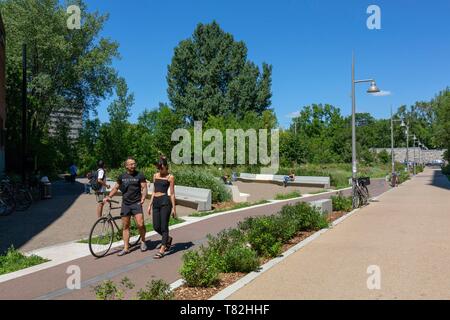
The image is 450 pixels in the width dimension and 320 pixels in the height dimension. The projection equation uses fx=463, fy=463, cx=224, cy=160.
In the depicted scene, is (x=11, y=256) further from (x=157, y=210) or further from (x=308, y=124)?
(x=308, y=124)

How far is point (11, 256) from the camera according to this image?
25.3ft

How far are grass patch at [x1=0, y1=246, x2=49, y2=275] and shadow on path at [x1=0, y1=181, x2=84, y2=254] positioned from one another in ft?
2.69

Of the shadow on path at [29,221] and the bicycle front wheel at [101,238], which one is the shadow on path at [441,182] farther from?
the bicycle front wheel at [101,238]

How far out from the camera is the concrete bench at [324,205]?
13777 millimetres

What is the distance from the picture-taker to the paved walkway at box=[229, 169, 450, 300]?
565 centimetres

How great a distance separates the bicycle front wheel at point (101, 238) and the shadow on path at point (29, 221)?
1.84 meters

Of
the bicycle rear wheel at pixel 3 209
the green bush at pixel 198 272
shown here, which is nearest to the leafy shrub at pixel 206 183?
the bicycle rear wheel at pixel 3 209

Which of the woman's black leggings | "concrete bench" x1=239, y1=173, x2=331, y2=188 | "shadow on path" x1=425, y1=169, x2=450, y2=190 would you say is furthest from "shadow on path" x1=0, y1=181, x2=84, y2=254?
"shadow on path" x1=425, y1=169, x2=450, y2=190

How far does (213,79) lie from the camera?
57.4 meters

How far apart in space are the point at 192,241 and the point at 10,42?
3116 centimetres

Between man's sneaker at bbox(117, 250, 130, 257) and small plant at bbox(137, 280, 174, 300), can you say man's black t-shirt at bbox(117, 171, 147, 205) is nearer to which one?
man's sneaker at bbox(117, 250, 130, 257)

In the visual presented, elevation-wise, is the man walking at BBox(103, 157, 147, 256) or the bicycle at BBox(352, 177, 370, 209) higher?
the man walking at BBox(103, 157, 147, 256)

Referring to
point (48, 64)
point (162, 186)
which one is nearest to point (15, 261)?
point (162, 186)
